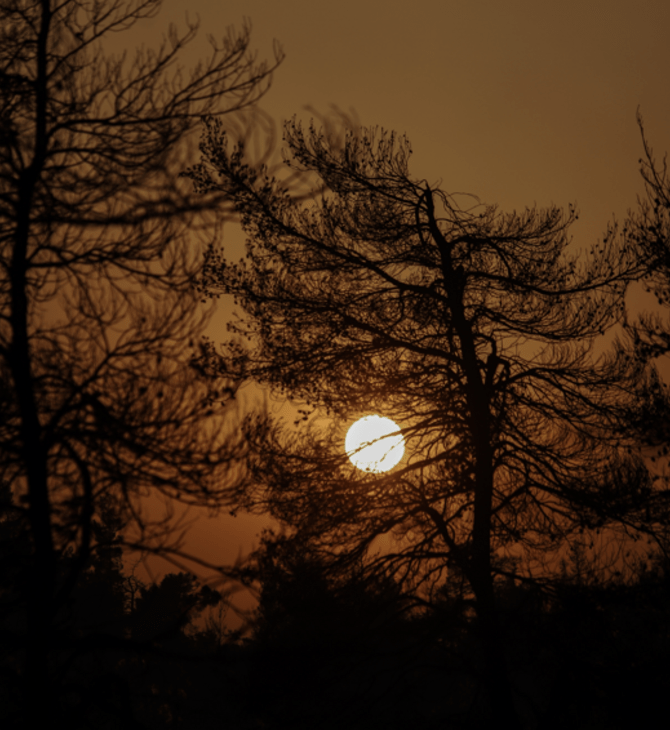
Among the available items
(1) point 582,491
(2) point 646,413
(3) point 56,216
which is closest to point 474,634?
(1) point 582,491

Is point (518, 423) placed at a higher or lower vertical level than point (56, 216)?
lower

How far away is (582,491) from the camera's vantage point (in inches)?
371

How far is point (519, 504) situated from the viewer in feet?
32.4

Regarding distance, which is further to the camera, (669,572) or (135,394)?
(669,572)

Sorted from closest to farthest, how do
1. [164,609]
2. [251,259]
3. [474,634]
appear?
[474,634], [251,259], [164,609]

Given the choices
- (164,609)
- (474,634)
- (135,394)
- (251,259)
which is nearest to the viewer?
(135,394)

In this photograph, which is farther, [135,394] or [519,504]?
[519,504]

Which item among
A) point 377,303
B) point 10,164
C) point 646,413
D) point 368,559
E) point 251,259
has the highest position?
point 251,259

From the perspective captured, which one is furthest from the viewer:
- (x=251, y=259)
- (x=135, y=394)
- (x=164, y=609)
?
(x=164, y=609)

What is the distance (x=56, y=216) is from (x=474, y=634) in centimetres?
710

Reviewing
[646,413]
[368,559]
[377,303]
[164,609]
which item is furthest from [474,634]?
[164,609]

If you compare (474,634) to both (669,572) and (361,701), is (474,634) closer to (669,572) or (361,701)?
(361,701)

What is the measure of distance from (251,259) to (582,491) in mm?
5459

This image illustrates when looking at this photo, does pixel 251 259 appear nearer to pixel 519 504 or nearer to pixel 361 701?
pixel 519 504
